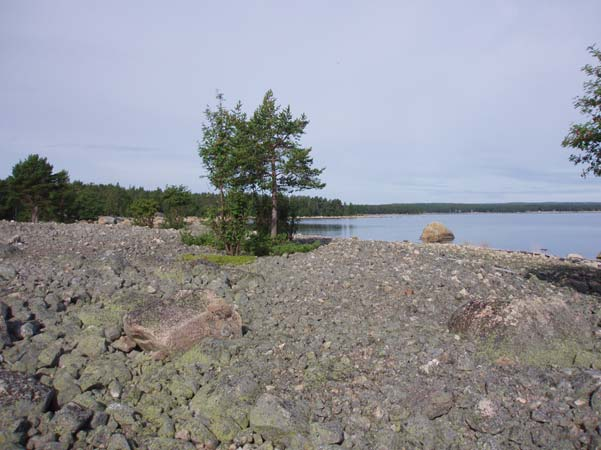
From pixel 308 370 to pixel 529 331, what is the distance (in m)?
2.86

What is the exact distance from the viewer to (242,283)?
915 centimetres

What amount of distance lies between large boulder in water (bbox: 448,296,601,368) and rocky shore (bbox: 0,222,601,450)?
20mm

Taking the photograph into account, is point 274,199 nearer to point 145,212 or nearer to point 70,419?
point 145,212

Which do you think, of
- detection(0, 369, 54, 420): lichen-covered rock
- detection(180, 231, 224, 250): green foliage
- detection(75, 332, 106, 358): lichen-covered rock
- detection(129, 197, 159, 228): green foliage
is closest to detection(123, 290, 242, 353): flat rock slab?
detection(75, 332, 106, 358): lichen-covered rock

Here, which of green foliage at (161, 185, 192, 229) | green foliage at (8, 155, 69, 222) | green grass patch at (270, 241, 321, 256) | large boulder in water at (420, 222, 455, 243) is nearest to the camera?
green grass patch at (270, 241, 321, 256)

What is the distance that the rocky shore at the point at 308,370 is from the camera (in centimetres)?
418

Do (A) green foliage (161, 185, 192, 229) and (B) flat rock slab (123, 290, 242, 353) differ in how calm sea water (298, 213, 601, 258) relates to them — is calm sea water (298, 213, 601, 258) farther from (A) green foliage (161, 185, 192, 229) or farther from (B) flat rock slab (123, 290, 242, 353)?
(B) flat rock slab (123, 290, 242, 353)

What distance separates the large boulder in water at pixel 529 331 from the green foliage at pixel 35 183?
116ft

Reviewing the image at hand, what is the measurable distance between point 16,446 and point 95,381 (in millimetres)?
1273

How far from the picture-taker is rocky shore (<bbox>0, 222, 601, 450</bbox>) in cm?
418

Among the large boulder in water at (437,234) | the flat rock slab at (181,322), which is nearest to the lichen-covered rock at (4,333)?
the flat rock slab at (181,322)

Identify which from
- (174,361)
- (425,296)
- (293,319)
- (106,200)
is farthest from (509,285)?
(106,200)

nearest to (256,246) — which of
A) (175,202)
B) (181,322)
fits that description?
(181,322)

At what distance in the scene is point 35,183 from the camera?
34.7 m
